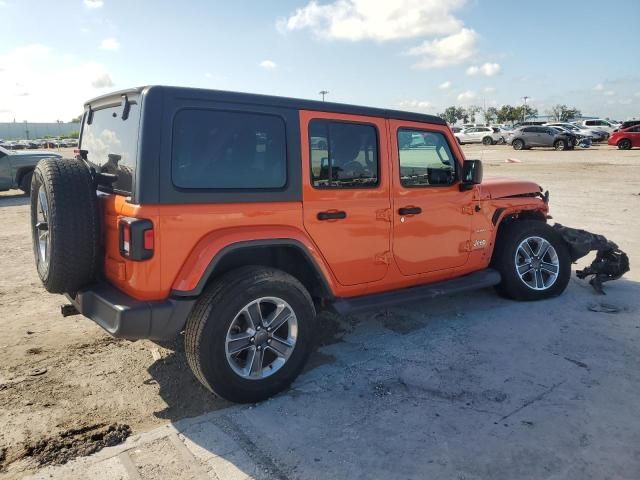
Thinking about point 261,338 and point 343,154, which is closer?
point 261,338

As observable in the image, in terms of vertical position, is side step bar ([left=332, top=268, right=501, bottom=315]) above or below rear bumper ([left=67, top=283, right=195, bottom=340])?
below

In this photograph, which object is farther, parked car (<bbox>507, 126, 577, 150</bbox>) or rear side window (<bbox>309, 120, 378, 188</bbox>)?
parked car (<bbox>507, 126, 577, 150</bbox>)

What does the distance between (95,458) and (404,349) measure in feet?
7.73

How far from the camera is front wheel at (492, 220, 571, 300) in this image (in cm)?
493

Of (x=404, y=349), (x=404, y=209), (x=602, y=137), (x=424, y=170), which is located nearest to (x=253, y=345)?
(x=404, y=349)

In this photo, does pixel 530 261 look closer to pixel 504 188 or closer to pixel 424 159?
pixel 504 188

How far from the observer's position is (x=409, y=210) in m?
4.01

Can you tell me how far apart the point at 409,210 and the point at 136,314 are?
224cm

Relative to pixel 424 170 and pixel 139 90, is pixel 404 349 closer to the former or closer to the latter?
pixel 424 170

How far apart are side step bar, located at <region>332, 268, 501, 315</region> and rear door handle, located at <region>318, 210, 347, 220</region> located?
2.10 ft

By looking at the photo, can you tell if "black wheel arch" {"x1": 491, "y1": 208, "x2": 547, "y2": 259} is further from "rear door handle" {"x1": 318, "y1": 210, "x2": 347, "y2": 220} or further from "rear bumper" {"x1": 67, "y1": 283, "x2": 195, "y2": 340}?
"rear bumper" {"x1": 67, "y1": 283, "x2": 195, "y2": 340}

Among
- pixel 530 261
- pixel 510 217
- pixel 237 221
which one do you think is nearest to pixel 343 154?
pixel 237 221

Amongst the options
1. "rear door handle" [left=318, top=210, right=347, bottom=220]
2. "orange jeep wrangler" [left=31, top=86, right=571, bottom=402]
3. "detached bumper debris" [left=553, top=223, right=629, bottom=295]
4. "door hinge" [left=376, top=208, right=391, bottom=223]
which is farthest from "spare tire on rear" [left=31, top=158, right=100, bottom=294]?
"detached bumper debris" [left=553, top=223, right=629, bottom=295]

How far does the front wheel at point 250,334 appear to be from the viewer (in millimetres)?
3021
